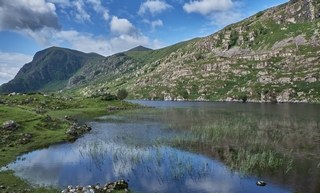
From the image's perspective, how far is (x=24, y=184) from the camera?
26562 millimetres

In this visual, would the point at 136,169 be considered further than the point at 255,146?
No

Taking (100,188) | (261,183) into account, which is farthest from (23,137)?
(261,183)

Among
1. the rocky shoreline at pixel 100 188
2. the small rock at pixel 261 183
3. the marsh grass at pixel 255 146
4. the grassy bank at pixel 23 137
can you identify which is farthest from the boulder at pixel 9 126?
the small rock at pixel 261 183

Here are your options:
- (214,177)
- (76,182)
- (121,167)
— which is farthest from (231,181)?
(76,182)

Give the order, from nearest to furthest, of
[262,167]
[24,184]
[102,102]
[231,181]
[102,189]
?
1. [102,189]
2. [24,184]
3. [231,181]
4. [262,167]
5. [102,102]

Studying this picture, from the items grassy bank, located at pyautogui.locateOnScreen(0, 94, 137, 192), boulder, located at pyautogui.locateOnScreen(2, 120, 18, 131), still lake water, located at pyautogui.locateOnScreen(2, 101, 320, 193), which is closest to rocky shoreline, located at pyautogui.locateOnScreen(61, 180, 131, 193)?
still lake water, located at pyautogui.locateOnScreen(2, 101, 320, 193)

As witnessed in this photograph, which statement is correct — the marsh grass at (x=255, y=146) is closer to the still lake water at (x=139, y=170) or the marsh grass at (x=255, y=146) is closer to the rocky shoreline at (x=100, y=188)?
the still lake water at (x=139, y=170)

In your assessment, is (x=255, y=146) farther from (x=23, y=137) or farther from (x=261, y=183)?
(x=23, y=137)

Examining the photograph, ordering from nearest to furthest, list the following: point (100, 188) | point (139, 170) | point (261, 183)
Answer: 1. point (100, 188)
2. point (261, 183)
3. point (139, 170)

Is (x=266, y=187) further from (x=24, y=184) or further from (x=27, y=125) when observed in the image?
(x=27, y=125)

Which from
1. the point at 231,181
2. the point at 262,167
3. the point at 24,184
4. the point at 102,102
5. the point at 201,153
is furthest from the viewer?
the point at 102,102

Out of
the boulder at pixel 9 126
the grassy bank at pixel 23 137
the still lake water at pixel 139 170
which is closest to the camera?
the grassy bank at pixel 23 137

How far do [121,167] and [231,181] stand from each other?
16372mm

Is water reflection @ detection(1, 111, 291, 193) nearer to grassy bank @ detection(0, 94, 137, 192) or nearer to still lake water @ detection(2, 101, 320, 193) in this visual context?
still lake water @ detection(2, 101, 320, 193)
